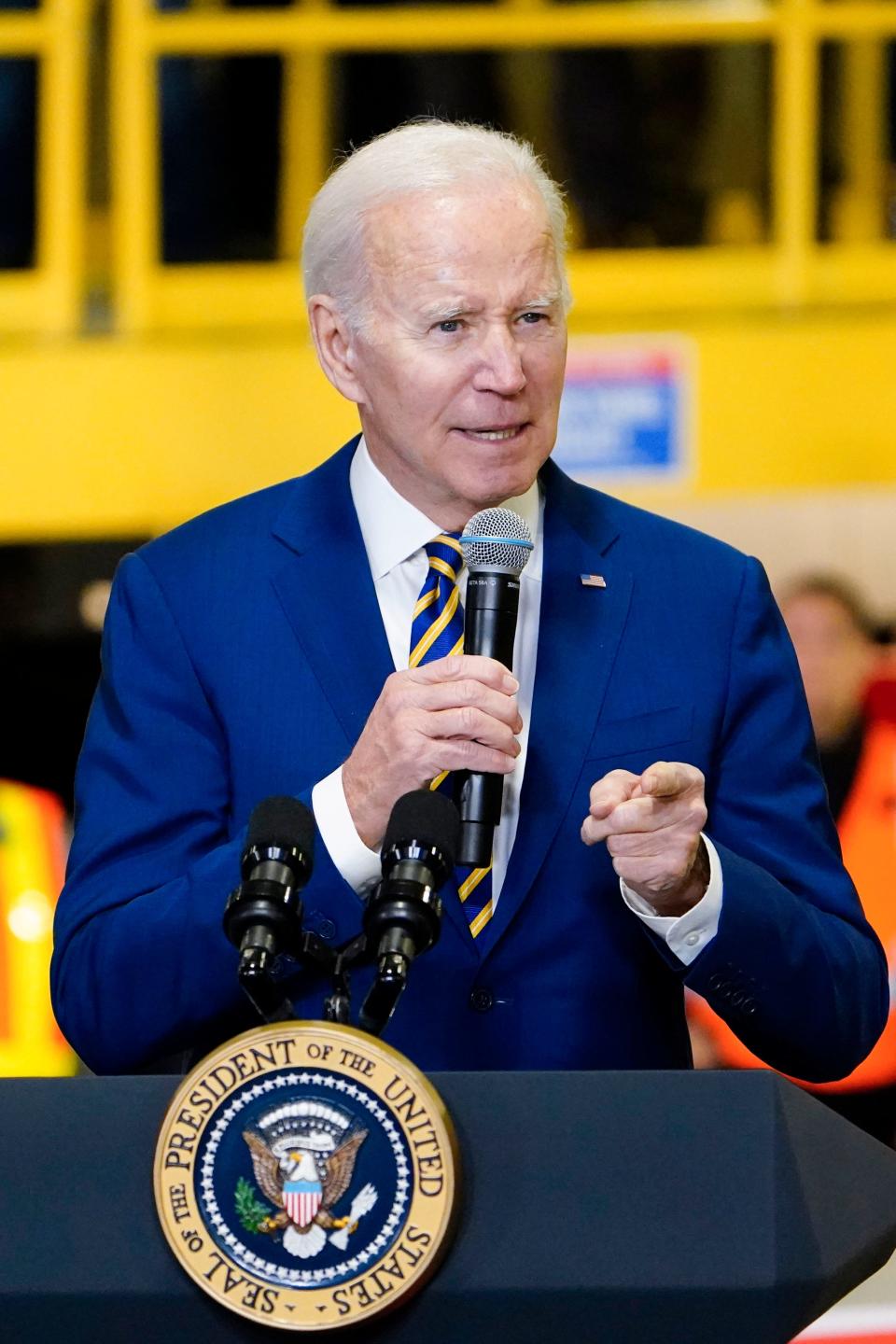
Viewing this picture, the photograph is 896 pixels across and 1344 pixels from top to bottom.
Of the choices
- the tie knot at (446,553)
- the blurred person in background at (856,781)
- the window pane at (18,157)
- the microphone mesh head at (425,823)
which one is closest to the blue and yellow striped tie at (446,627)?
the tie knot at (446,553)

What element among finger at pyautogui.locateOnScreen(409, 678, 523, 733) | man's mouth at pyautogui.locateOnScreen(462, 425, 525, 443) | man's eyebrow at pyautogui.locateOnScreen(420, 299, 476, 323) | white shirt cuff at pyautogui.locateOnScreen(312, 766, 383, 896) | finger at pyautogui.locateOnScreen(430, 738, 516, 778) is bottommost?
white shirt cuff at pyautogui.locateOnScreen(312, 766, 383, 896)

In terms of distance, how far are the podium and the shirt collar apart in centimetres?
72

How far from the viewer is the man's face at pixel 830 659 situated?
4.66 meters

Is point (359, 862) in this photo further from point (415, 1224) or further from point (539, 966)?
point (415, 1224)

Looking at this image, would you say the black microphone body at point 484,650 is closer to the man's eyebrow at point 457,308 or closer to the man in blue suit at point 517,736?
the man in blue suit at point 517,736

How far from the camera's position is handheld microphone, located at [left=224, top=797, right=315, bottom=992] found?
135 cm

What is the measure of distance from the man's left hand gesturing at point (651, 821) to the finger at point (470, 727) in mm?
89

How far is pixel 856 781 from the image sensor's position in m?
4.62

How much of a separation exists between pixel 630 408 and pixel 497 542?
314 centimetres

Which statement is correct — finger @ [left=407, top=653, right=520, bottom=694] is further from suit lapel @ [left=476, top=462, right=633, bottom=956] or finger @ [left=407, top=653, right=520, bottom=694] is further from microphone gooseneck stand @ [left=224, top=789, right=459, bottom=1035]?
suit lapel @ [left=476, top=462, right=633, bottom=956]

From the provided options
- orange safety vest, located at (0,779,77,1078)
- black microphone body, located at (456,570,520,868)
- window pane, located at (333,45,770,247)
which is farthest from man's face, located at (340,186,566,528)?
window pane, located at (333,45,770,247)

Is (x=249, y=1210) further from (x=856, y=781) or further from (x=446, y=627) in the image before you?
(x=856, y=781)

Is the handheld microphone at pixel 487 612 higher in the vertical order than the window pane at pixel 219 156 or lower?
lower

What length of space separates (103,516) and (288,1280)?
140 inches
